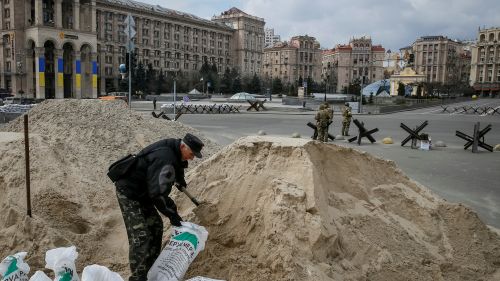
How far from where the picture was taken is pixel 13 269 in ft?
12.7

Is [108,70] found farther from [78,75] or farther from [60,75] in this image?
[60,75]

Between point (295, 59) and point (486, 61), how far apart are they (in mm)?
52953

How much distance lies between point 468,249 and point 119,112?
708 cm

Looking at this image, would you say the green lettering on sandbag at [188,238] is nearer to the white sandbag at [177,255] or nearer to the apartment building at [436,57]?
the white sandbag at [177,255]

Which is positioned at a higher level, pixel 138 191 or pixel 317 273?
pixel 138 191

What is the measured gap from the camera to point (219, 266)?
470 centimetres

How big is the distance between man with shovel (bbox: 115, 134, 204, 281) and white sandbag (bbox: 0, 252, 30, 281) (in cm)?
92

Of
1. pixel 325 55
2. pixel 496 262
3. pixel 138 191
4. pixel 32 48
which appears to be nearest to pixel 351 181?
pixel 496 262

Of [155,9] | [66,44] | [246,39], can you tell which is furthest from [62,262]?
[246,39]

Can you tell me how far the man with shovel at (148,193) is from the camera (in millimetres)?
3941

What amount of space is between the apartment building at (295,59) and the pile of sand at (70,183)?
128 m

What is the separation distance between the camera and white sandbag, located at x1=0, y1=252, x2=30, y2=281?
150 inches

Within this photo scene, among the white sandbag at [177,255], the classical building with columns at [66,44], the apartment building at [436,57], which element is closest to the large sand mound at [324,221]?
the white sandbag at [177,255]

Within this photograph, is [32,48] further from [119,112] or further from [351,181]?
[351,181]
